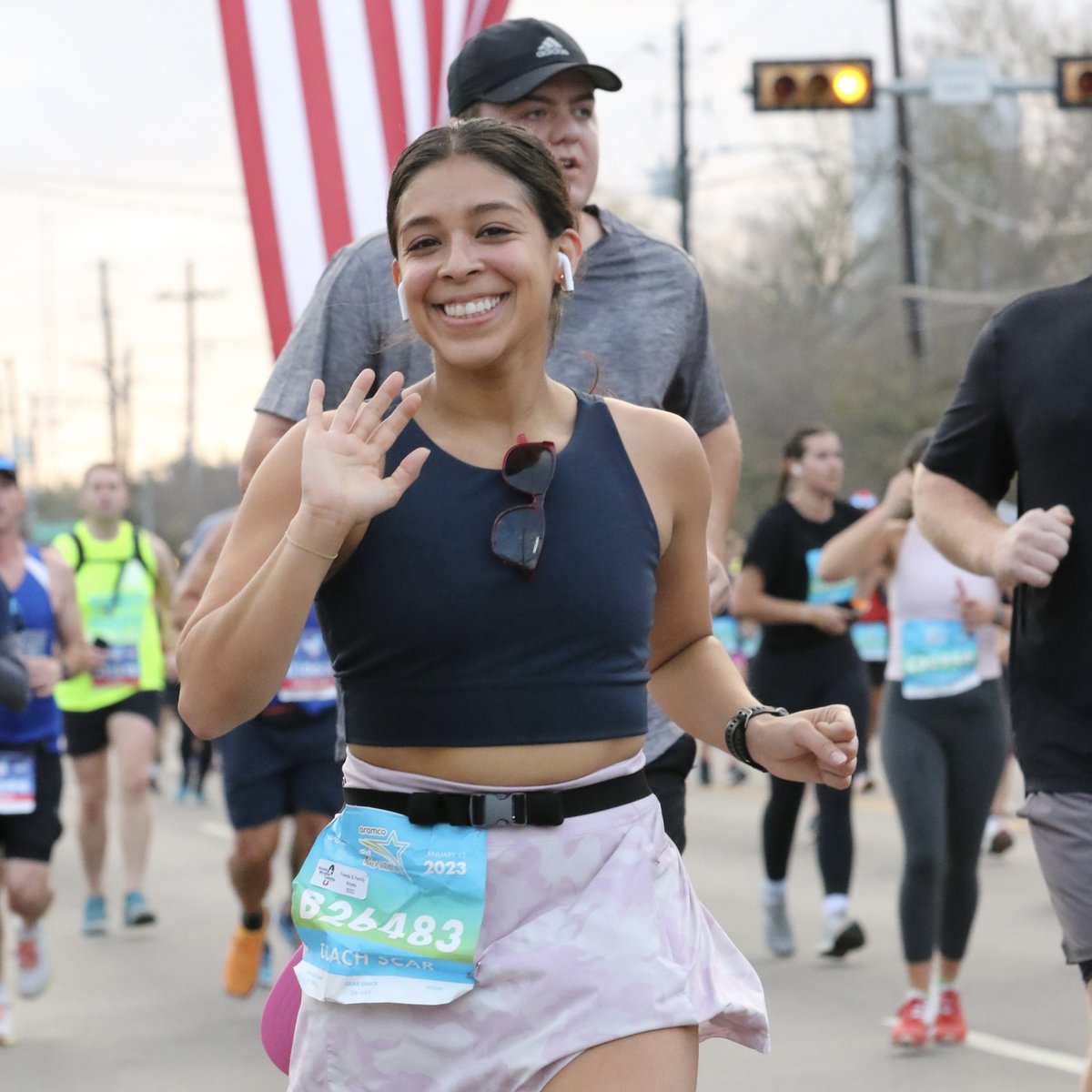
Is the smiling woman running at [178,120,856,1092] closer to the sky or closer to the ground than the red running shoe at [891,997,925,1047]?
closer to the sky

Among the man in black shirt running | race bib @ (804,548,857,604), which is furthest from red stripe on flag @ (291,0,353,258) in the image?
race bib @ (804,548,857,604)

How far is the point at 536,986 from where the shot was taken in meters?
2.87

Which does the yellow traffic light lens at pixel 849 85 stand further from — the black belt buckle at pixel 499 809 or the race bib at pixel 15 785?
the black belt buckle at pixel 499 809

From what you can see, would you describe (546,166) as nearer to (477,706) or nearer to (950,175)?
(477,706)

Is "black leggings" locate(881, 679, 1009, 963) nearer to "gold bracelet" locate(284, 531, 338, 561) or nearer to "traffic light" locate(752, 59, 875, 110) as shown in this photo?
"gold bracelet" locate(284, 531, 338, 561)

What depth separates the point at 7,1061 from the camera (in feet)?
24.3

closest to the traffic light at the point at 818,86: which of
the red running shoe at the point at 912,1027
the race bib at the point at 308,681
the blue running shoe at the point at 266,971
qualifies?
the race bib at the point at 308,681

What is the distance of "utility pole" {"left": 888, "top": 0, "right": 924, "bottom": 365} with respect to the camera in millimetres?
34562

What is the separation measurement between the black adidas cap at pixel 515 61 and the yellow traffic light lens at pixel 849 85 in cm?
1198

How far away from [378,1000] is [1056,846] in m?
1.74

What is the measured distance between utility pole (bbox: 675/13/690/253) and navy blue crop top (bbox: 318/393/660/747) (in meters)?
34.7

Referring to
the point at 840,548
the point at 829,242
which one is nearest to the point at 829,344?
the point at 829,242

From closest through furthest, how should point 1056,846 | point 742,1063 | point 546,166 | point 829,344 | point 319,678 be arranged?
point 546,166, point 1056,846, point 742,1063, point 319,678, point 829,344

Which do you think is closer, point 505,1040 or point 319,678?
point 505,1040
